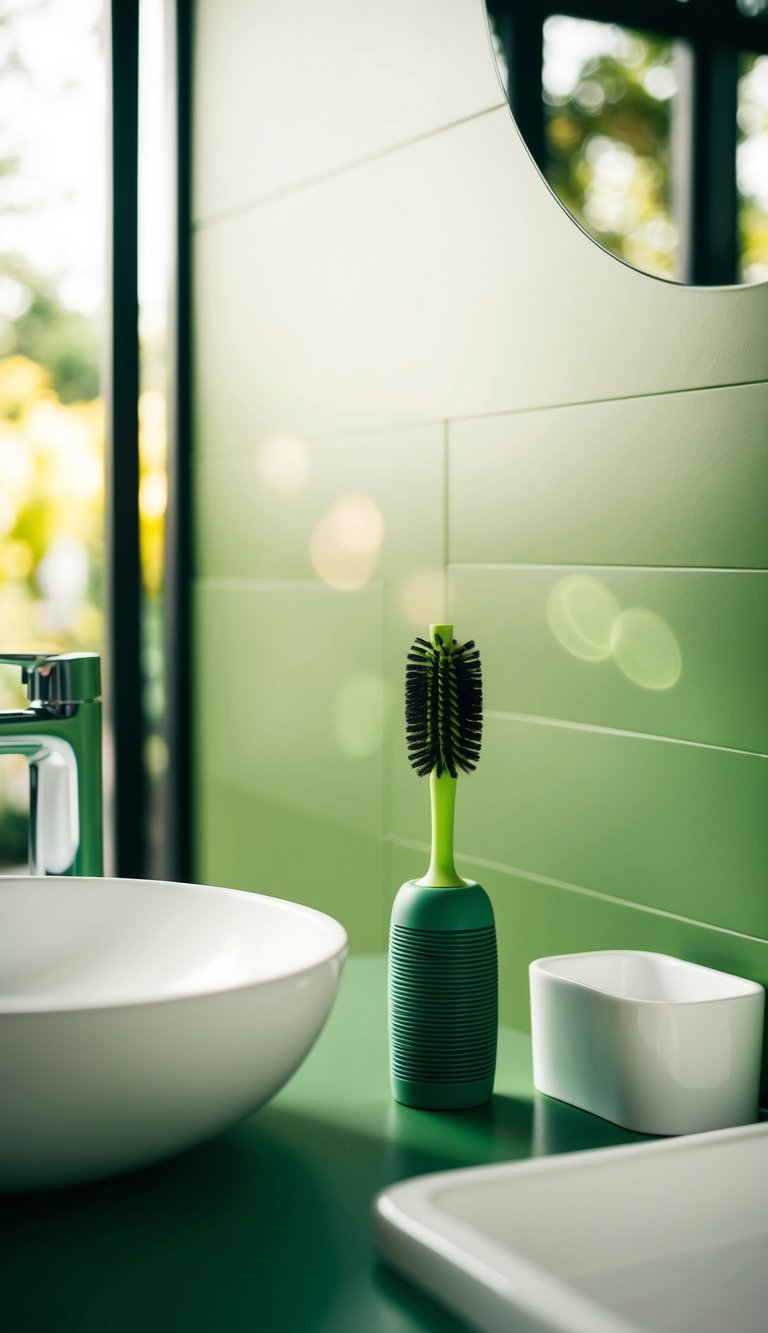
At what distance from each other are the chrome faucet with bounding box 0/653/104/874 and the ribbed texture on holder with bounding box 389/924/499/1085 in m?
0.33

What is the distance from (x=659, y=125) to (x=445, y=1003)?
0.70 metres

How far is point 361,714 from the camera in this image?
1586 mm

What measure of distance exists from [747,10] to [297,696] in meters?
0.93

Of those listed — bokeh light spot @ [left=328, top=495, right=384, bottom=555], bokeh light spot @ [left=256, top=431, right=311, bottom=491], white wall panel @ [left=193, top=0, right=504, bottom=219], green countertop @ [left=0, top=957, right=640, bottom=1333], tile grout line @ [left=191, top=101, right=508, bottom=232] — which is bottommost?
green countertop @ [left=0, top=957, right=640, bottom=1333]

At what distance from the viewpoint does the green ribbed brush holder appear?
3.37ft

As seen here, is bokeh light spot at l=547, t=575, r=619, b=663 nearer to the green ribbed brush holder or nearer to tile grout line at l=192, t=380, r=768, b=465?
tile grout line at l=192, t=380, r=768, b=465

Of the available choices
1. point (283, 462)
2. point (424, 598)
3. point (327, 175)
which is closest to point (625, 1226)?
point (424, 598)

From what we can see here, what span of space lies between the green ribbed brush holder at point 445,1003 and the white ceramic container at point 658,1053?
0.18 feet

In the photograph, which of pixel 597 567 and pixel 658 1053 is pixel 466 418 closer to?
pixel 597 567

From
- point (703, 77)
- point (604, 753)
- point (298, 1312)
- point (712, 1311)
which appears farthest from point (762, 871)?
point (703, 77)

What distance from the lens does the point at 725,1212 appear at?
0.85 m

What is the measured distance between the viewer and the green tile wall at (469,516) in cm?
110

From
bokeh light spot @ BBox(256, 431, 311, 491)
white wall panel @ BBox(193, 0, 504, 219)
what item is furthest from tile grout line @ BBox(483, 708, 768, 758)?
white wall panel @ BBox(193, 0, 504, 219)

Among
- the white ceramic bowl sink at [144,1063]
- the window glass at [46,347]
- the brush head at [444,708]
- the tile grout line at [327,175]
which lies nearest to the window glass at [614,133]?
the tile grout line at [327,175]
